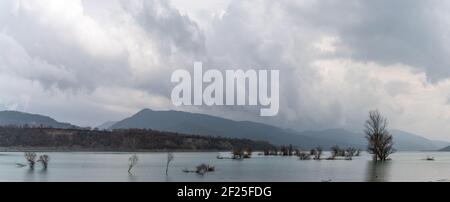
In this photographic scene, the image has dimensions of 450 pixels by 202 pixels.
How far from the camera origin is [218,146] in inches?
2425

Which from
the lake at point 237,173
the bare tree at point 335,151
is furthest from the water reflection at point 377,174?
the bare tree at point 335,151

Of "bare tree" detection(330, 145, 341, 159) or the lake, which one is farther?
"bare tree" detection(330, 145, 341, 159)

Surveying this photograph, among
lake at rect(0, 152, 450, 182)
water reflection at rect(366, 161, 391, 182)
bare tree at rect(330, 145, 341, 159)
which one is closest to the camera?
water reflection at rect(366, 161, 391, 182)

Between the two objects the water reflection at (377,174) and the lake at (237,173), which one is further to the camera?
the lake at (237,173)

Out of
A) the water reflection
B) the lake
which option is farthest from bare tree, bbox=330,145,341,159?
the water reflection

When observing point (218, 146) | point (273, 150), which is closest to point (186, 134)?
point (218, 146)

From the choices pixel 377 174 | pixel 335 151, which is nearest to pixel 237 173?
pixel 377 174

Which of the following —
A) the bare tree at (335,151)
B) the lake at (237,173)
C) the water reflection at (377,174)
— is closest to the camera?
the water reflection at (377,174)

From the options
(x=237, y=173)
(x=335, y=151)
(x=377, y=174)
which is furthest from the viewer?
(x=335, y=151)

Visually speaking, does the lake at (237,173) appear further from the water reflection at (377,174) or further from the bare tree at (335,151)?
the bare tree at (335,151)

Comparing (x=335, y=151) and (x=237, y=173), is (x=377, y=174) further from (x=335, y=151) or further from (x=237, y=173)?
(x=335, y=151)

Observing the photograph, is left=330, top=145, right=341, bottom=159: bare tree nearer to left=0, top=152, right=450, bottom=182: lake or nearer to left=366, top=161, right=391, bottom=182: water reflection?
left=0, top=152, right=450, bottom=182: lake
